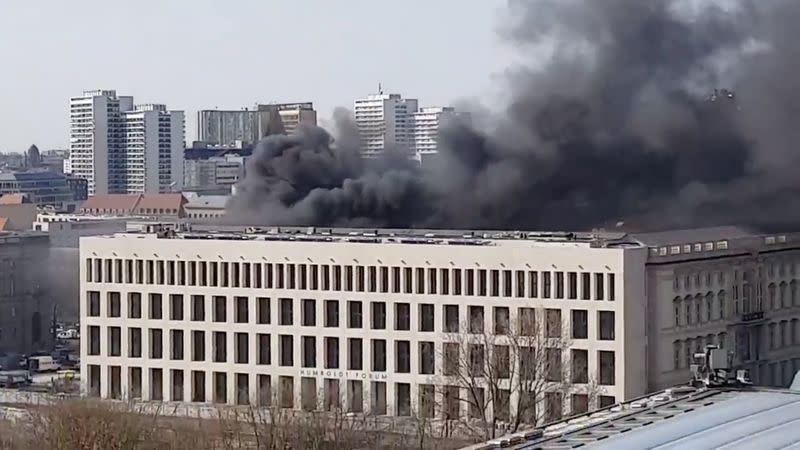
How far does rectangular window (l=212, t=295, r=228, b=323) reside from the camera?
41688mm

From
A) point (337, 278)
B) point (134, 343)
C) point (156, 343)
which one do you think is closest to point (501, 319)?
point (337, 278)

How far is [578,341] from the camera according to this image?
123ft

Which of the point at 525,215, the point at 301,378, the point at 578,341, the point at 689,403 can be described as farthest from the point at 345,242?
the point at 689,403

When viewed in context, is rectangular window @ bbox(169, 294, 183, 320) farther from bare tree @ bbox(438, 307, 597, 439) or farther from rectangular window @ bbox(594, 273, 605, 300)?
rectangular window @ bbox(594, 273, 605, 300)

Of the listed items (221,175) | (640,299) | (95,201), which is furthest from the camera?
(221,175)

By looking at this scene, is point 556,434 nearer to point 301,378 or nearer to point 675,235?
point 301,378

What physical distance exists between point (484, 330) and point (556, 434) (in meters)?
18.8

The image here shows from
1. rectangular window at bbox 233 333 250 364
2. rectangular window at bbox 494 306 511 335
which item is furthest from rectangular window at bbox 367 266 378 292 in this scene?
rectangular window at bbox 233 333 250 364

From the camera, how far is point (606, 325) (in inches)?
1467

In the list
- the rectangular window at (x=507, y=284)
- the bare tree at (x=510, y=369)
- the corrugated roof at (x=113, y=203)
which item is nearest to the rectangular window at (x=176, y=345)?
the bare tree at (x=510, y=369)

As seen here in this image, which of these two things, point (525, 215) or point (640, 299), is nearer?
point (640, 299)

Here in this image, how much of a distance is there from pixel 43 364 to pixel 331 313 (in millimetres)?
14795

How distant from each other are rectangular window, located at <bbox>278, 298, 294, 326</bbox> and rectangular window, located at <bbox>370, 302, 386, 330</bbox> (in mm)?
1956

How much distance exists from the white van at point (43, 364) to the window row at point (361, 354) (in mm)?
8968
